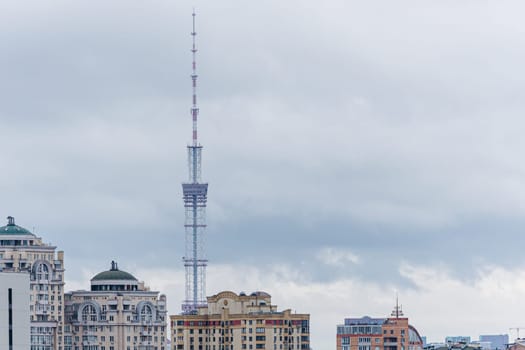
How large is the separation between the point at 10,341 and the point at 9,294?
3.96 m

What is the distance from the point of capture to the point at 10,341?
168 meters

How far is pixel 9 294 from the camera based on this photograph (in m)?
167

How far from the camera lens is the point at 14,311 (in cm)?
16812

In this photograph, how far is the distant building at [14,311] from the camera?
16675 cm

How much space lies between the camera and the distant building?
167 meters
